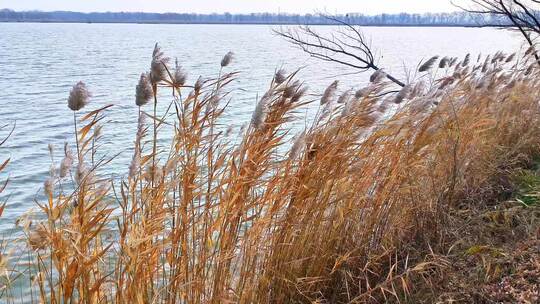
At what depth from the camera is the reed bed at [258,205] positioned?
7.70ft

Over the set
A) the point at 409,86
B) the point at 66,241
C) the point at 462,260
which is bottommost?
the point at 462,260

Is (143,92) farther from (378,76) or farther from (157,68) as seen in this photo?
(378,76)

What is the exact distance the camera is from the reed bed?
2348 millimetres

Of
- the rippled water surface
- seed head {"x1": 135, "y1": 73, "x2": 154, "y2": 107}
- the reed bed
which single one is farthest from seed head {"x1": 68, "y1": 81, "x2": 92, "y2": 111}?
the rippled water surface

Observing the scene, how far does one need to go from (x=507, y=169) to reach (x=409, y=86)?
1710 millimetres

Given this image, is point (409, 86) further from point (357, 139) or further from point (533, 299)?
point (533, 299)

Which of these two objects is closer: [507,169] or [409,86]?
[409,86]

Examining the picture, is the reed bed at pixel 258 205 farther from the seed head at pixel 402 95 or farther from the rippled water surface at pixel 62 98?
the rippled water surface at pixel 62 98

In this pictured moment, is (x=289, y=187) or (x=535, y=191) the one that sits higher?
(x=289, y=187)

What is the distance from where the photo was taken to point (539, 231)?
3.43 metres

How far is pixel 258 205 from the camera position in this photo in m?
2.82

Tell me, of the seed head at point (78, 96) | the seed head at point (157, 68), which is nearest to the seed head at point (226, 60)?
the seed head at point (157, 68)

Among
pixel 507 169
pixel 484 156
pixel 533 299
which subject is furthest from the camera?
pixel 507 169

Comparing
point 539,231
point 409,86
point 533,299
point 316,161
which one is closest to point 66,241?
Answer: point 316,161
